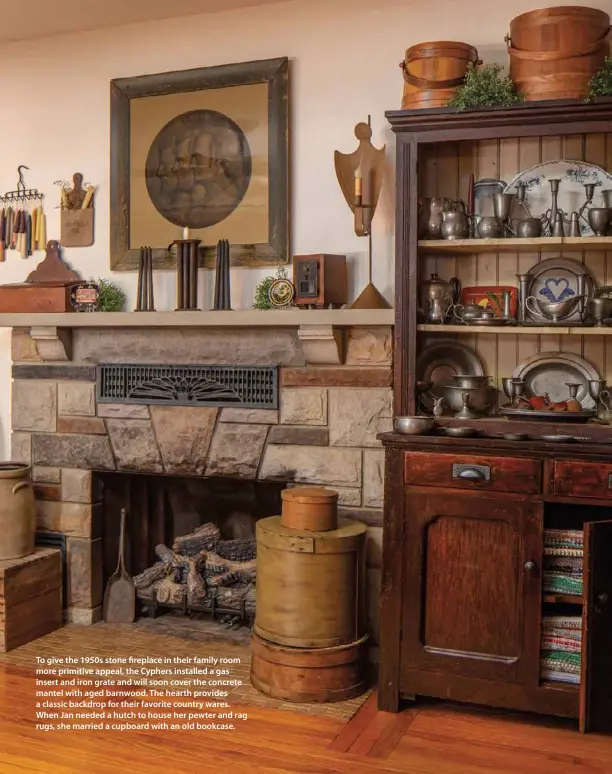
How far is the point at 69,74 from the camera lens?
389cm

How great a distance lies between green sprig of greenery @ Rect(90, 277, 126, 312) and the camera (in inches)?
147

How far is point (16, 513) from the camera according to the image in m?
3.54

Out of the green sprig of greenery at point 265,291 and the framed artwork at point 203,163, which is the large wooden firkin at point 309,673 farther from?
the framed artwork at point 203,163

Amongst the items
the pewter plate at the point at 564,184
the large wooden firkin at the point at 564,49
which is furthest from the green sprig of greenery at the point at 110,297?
the large wooden firkin at the point at 564,49

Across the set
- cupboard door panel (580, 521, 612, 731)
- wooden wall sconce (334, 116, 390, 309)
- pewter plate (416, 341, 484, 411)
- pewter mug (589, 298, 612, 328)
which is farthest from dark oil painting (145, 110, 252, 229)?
cupboard door panel (580, 521, 612, 731)

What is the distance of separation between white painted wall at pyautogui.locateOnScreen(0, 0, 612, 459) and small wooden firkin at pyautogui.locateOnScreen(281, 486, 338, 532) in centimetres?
84

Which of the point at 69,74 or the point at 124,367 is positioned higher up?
the point at 69,74

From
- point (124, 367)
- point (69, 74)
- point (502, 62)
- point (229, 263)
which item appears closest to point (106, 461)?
point (124, 367)

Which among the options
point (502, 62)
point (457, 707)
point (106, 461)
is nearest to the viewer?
point (457, 707)

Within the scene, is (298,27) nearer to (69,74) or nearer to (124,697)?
(69,74)

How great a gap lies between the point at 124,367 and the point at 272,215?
880 millimetres

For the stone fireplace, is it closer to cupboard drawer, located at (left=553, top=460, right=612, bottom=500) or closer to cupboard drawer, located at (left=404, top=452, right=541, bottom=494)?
cupboard drawer, located at (left=404, top=452, right=541, bottom=494)

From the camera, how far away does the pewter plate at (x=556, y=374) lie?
317 centimetres

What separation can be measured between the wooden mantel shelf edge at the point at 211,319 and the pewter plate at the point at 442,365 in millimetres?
264
